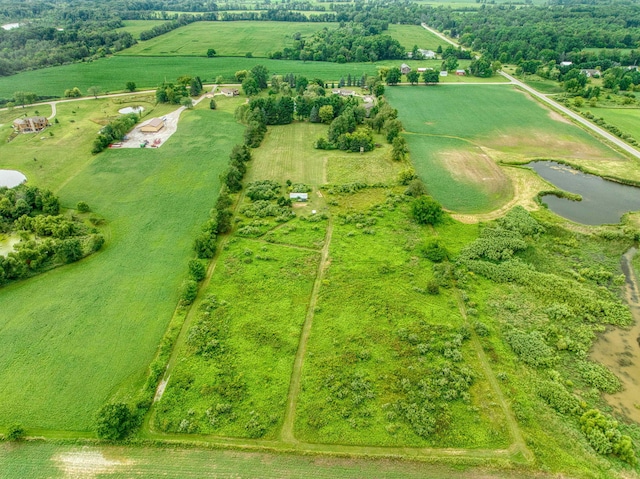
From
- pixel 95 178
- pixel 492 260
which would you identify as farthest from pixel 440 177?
pixel 95 178

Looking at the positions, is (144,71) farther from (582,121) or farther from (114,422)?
(582,121)

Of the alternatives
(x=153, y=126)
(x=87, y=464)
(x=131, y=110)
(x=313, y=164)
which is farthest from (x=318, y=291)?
(x=131, y=110)

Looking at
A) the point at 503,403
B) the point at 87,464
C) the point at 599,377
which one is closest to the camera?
the point at 87,464

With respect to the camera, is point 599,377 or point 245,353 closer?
point 599,377

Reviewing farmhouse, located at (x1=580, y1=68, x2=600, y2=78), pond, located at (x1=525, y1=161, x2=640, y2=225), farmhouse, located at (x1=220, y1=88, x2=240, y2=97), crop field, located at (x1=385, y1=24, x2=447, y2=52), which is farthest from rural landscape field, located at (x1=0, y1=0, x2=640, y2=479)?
crop field, located at (x1=385, y1=24, x2=447, y2=52)

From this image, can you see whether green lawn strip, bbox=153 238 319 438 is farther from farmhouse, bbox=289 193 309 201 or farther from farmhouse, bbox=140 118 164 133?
farmhouse, bbox=140 118 164 133

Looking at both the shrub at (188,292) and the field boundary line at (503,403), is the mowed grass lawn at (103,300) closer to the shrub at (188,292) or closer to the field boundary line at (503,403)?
the shrub at (188,292)

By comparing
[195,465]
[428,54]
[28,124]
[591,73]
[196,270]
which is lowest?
[195,465]
